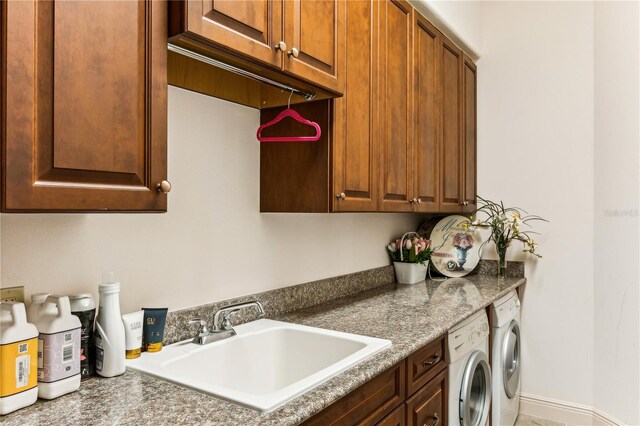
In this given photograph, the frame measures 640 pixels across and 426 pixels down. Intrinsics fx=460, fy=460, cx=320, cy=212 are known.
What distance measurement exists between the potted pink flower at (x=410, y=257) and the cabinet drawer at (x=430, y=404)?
0.97 metres

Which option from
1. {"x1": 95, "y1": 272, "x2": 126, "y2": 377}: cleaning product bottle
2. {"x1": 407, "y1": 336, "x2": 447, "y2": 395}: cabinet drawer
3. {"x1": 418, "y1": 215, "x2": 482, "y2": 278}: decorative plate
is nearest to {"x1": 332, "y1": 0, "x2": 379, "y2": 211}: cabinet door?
{"x1": 407, "y1": 336, "x2": 447, "y2": 395}: cabinet drawer

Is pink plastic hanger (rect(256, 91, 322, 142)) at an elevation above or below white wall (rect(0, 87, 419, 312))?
above

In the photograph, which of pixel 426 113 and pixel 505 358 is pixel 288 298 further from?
pixel 505 358

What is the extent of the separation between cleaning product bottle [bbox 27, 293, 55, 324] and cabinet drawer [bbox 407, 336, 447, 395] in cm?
111

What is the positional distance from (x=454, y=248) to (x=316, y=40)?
6.27ft

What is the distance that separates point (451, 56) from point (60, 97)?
8.25ft

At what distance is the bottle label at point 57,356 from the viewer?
1052 millimetres

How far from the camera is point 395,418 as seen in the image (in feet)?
4.92

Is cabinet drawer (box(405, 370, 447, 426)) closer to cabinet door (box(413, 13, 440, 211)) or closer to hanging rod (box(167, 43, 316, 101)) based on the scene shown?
cabinet door (box(413, 13, 440, 211))

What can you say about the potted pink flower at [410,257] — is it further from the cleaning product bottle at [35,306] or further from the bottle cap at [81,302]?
the cleaning product bottle at [35,306]

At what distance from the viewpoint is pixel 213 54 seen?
1.26 metres

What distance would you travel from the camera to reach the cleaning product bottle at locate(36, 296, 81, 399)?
1.05 metres

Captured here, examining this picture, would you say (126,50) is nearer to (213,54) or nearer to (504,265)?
(213,54)

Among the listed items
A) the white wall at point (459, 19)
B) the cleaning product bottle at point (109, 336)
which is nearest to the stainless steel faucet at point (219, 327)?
the cleaning product bottle at point (109, 336)
